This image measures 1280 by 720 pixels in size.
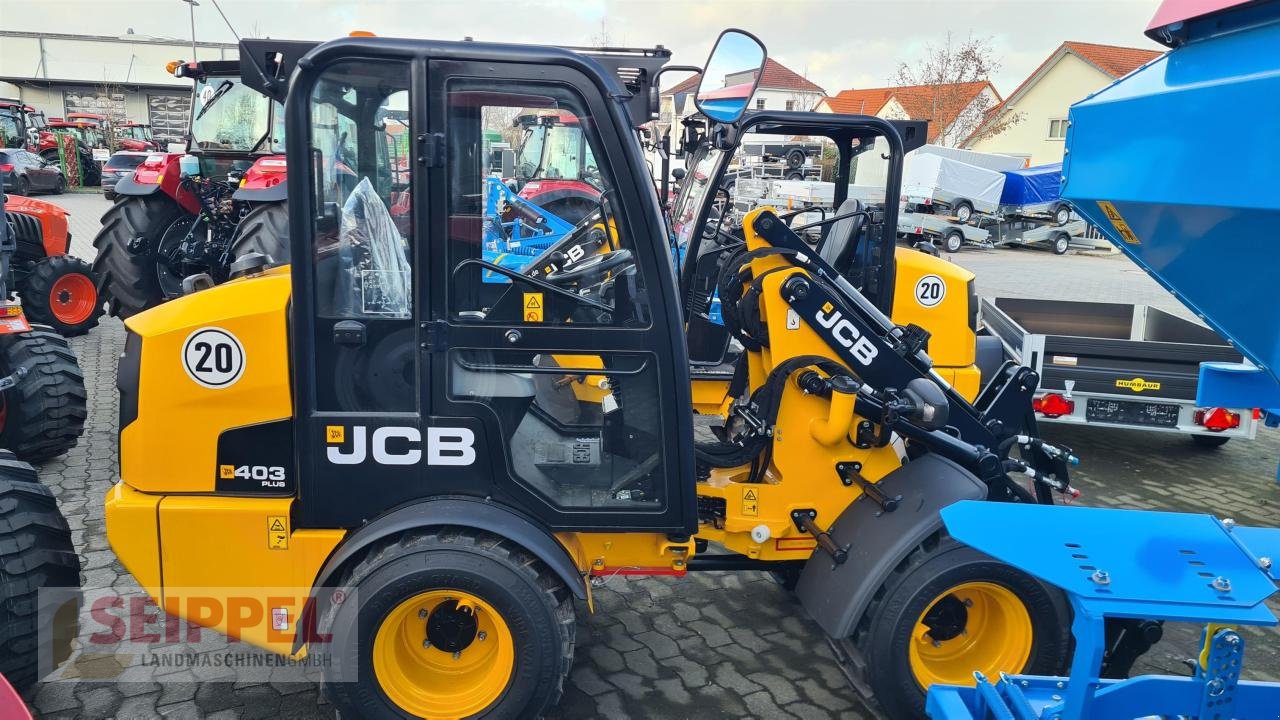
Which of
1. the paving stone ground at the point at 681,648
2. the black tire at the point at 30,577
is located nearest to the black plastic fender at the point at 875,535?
Answer: the paving stone ground at the point at 681,648

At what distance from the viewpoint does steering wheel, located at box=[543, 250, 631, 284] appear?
281 centimetres

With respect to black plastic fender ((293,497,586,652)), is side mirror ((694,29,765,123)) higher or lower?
higher

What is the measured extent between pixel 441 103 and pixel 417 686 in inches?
75.6

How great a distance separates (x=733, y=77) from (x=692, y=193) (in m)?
1.70

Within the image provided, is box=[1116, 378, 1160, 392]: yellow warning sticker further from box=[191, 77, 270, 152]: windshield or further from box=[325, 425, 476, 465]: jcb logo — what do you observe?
box=[191, 77, 270, 152]: windshield

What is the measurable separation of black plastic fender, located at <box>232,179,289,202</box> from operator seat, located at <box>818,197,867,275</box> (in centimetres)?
517

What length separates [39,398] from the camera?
17.4 feet

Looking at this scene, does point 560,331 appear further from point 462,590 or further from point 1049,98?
point 1049,98

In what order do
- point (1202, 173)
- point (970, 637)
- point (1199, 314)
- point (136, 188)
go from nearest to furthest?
point (1202, 173) < point (1199, 314) < point (970, 637) < point (136, 188)

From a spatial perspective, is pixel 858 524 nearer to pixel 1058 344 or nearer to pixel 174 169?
pixel 1058 344

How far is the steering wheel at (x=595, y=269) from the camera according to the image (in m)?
Result: 2.81

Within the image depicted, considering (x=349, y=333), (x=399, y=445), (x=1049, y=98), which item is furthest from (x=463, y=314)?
(x=1049, y=98)

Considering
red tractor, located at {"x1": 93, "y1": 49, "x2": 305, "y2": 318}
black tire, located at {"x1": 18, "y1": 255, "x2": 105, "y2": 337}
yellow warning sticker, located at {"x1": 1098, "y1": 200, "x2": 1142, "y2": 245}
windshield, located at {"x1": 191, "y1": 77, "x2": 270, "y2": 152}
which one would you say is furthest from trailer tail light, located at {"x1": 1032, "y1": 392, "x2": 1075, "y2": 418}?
black tire, located at {"x1": 18, "y1": 255, "x2": 105, "y2": 337}

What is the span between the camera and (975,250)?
22922mm
